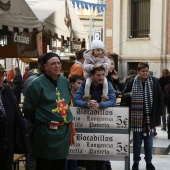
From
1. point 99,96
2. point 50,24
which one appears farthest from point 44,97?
point 50,24

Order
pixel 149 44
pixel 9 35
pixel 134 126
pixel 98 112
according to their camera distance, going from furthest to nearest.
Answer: pixel 149 44 → pixel 134 126 → pixel 9 35 → pixel 98 112

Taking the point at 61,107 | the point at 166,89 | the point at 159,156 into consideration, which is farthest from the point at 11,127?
the point at 166,89

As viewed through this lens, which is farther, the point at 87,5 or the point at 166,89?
the point at 87,5

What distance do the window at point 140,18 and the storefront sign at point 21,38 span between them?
16.7 meters

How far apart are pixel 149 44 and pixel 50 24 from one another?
616 inches

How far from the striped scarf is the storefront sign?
6.55 ft

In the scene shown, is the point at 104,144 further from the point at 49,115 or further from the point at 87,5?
the point at 87,5

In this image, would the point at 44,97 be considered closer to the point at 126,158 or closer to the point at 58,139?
the point at 58,139

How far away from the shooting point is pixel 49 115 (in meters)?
5.23

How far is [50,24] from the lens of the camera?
7.74 m

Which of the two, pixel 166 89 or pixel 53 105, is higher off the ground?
pixel 53 105

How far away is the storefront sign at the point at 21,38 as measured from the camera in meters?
6.70

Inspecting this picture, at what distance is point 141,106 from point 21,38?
2326 millimetres

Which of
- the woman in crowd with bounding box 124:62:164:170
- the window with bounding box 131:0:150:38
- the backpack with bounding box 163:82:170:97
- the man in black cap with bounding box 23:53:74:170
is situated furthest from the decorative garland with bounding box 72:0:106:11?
the man in black cap with bounding box 23:53:74:170
